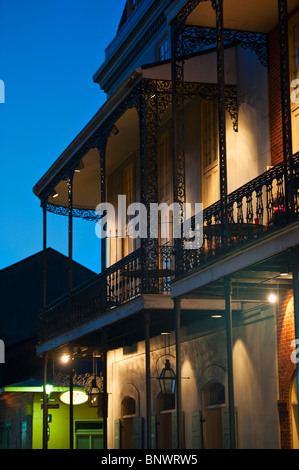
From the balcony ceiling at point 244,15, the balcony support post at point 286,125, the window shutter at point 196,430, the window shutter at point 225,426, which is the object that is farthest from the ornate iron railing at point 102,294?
the balcony support post at point 286,125

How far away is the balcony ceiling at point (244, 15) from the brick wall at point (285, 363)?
4.60 m

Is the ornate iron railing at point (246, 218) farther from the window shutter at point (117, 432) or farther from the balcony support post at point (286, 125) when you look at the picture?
the window shutter at point (117, 432)

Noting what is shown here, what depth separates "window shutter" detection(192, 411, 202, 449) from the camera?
16.8m

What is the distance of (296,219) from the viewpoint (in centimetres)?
1041

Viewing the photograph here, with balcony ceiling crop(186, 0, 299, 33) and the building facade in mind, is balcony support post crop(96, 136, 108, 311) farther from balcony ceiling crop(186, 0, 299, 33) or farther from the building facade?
balcony ceiling crop(186, 0, 299, 33)

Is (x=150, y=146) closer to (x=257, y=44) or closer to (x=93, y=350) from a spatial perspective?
(x=257, y=44)

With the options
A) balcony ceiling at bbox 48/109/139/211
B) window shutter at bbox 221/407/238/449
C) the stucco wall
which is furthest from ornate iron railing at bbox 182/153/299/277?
balcony ceiling at bbox 48/109/139/211

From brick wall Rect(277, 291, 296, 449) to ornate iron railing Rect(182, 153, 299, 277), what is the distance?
1.52m

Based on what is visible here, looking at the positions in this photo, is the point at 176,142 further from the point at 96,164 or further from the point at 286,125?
the point at 96,164

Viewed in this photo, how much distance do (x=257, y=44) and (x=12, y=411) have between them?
17629mm

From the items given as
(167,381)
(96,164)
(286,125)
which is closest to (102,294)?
(167,381)

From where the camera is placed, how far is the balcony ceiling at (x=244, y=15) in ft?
46.9

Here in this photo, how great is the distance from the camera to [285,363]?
45.6ft
